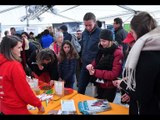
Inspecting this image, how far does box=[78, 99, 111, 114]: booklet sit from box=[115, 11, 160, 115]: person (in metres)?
0.40

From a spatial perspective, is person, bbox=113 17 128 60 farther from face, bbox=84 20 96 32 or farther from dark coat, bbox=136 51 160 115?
dark coat, bbox=136 51 160 115

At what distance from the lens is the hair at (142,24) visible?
1315mm

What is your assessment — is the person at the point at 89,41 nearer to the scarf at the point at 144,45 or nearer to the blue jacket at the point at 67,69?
the blue jacket at the point at 67,69

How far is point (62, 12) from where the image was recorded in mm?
9344

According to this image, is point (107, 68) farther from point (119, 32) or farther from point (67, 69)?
point (119, 32)

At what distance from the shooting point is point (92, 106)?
1.75 m

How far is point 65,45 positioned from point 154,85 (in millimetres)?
1812

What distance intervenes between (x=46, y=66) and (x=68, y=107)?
2.59 feet

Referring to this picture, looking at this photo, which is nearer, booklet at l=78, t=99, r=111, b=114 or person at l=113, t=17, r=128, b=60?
booklet at l=78, t=99, r=111, b=114

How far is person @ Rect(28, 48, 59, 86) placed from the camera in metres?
2.38

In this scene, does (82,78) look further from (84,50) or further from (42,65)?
(42,65)

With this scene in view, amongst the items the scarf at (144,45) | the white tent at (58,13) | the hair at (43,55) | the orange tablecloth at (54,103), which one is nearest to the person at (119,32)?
the hair at (43,55)

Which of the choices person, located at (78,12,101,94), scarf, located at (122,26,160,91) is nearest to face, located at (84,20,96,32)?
person, located at (78,12,101,94)
